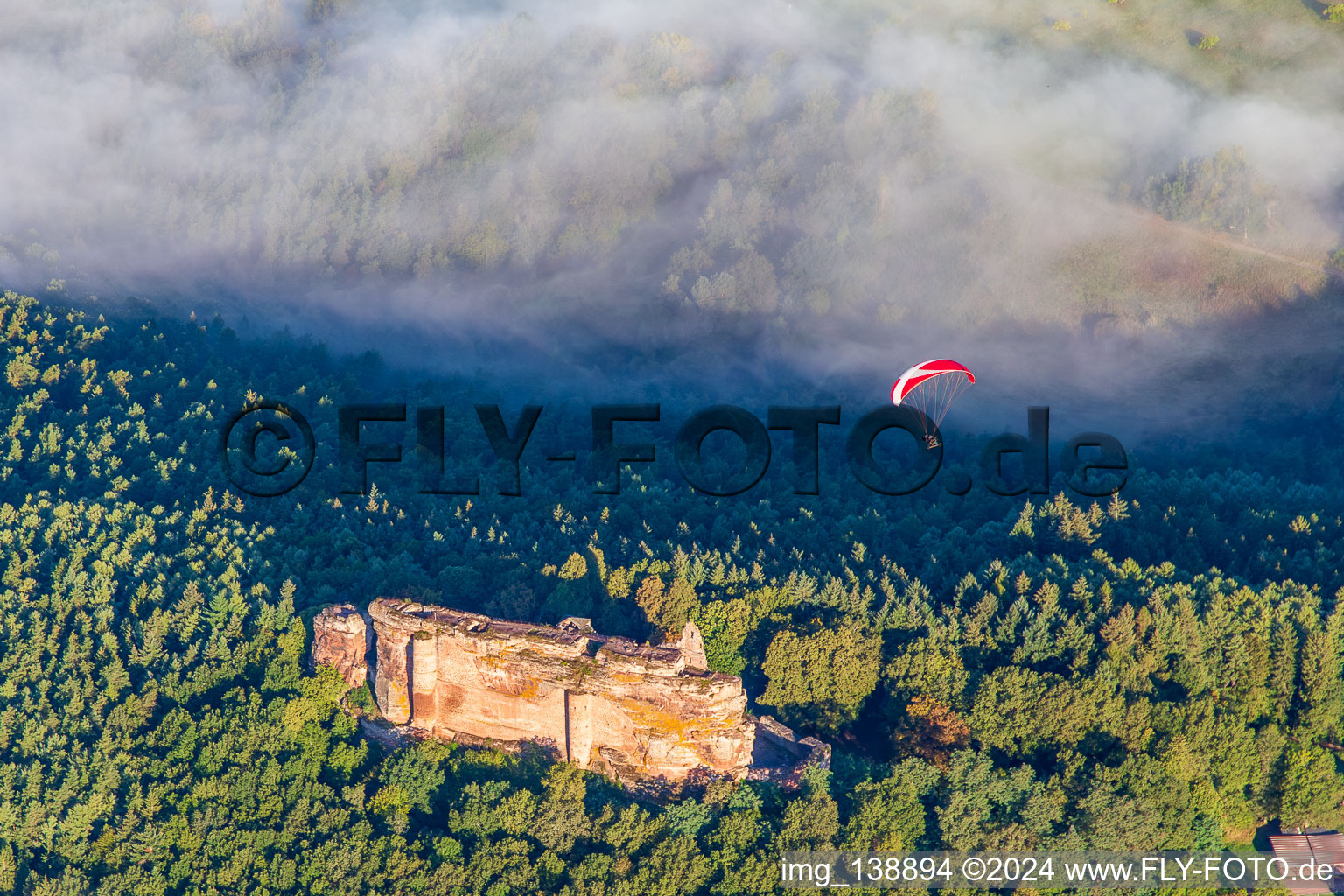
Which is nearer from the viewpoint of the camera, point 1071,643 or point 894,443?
point 1071,643

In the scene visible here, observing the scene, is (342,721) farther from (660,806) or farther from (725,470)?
(725,470)

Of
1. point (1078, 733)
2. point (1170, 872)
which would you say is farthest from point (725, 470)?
point (1170, 872)

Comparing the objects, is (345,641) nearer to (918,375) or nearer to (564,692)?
(564,692)
